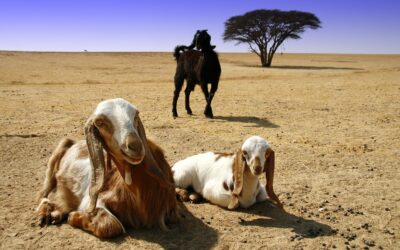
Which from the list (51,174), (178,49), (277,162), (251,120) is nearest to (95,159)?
(51,174)

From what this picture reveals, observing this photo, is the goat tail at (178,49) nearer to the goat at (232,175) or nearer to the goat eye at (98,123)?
the goat at (232,175)

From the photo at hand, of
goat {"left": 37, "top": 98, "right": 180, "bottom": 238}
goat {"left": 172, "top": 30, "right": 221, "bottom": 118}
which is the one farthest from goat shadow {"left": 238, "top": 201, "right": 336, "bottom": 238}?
goat {"left": 172, "top": 30, "right": 221, "bottom": 118}

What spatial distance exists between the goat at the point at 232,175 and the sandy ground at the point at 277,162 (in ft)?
0.54

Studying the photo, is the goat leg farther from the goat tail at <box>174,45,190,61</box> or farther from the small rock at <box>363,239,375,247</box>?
the goat tail at <box>174,45,190,61</box>

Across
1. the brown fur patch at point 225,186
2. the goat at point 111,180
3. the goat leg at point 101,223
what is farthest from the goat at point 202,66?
the goat leg at point 101,223

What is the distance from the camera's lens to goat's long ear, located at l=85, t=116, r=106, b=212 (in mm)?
3709

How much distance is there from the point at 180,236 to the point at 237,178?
0.93 meters

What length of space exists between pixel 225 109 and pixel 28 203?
28.1 feet

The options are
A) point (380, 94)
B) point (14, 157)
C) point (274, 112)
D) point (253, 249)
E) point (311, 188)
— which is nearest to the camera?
→ point (253, 249)

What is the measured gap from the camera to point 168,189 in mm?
4195

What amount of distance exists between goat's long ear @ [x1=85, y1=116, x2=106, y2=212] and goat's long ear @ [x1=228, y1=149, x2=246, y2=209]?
1.57 meters

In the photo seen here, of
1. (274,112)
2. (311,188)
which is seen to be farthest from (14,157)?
(274,112)

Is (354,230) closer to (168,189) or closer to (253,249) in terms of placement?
(253,249)

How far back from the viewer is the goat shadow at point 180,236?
403 cm
